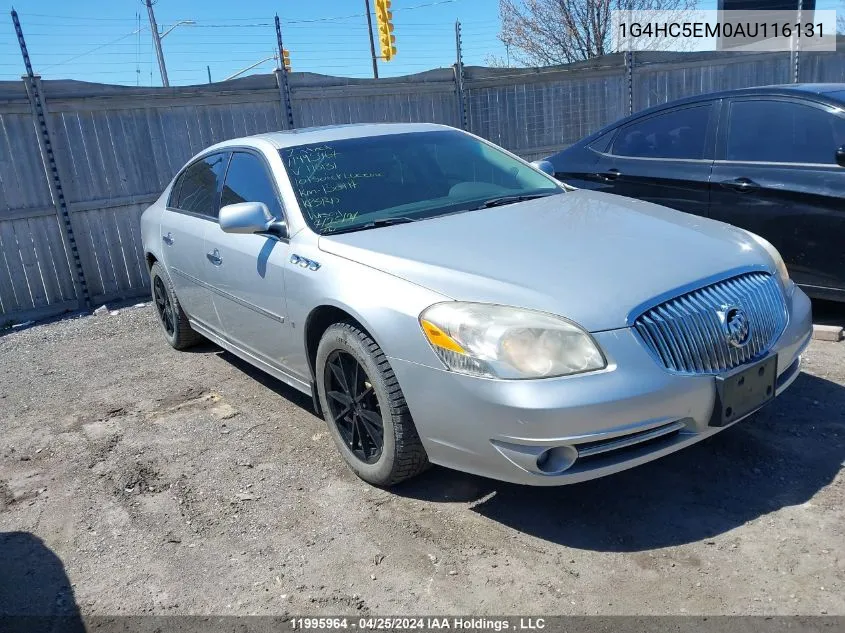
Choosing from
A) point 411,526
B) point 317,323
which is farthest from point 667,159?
point 411,526

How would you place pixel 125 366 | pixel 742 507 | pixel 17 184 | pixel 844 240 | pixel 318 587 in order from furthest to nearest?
1. pixel 17 184
2. pixel 125 366
3. pixel 844 240
4. pixel 742 507
5. pixel 318 587

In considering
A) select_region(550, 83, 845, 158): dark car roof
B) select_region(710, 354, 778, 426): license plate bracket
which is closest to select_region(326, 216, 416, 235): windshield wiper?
select_region(710, 354, 778, 426): license plate bracket

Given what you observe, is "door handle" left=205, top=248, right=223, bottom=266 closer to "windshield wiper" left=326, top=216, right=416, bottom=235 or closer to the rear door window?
"windshield wiper" left=326, top=216, right=416, bottom=235

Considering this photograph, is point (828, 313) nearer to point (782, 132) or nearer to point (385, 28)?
point (782, 132)

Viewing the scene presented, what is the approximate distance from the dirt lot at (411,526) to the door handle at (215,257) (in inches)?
38.1

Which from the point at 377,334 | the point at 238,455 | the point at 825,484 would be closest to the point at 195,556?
the point at 238,455

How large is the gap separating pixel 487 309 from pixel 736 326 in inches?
39.4

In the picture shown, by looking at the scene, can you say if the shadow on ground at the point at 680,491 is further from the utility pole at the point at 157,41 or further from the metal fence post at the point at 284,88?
the utility pole at the point at 157,41

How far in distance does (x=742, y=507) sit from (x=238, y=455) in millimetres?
2519

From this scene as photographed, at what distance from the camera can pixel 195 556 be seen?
3047 mm

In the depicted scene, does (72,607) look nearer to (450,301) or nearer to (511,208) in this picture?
(450,301)

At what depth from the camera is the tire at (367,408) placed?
3055mm

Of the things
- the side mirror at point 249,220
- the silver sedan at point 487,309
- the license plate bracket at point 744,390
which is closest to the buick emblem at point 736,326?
the silver sedan at point 487,309

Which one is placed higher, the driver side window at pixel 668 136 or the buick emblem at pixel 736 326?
the driver side window at pixel 668 136
